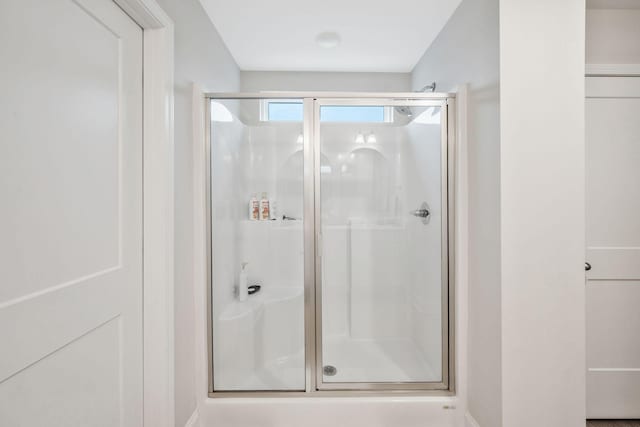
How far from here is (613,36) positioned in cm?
191

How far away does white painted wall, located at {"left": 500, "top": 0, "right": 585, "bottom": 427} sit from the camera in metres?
1.50

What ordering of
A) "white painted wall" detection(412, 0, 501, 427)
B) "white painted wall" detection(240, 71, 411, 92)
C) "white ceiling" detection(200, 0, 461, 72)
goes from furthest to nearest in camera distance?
"white painted wall" detection(240, 71, 411, 92) < "white ceiling" detection(200, 0, 461, 72) < "white painted wall" detection(412, 0, 501, 427)

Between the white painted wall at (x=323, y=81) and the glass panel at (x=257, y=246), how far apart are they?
1.40 meters

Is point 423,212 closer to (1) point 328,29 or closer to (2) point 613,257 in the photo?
(2) point 613,257

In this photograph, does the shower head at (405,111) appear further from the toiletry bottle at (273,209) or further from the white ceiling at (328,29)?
the toiletry bottle at (273,209)

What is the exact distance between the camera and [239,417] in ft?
6.13

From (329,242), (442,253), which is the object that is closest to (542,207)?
(442,253)

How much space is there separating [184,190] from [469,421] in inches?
75.7

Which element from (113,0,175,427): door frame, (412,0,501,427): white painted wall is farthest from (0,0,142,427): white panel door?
(412,0,501,427): white painted wall

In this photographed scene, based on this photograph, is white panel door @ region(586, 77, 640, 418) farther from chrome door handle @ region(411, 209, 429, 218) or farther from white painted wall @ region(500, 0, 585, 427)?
chrome door handle @ region(411, 209, 429, 218)

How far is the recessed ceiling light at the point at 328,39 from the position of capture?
7.78ft

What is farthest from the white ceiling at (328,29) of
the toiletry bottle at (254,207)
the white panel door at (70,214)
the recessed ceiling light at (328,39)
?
the toiletry bottle at (254,207)

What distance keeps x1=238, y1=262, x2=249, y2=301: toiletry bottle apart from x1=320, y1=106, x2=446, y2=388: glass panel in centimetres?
46

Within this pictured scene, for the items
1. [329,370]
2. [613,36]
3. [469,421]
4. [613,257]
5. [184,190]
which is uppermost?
[613,36]
